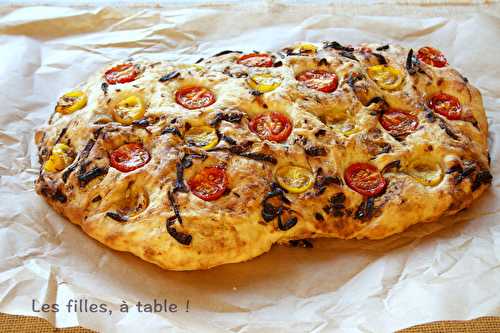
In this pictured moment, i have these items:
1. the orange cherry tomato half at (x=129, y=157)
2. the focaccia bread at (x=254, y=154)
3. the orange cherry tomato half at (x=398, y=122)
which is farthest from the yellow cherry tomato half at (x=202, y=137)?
the orange cherry tomato half at (x=398, y=122)

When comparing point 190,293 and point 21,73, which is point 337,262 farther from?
point 21,73

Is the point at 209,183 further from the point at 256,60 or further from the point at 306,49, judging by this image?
the point at 306,49

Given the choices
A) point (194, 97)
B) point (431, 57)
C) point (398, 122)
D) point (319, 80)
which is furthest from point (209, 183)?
point (431, 57)

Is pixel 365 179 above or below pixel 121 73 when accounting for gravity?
below

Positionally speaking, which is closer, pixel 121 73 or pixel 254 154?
pixel 254 154

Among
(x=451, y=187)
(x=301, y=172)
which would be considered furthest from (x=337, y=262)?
(x=451, y=187)

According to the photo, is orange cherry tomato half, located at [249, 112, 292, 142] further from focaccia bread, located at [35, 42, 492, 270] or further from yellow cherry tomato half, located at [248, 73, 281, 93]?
yellow cherry tomato half, located at [248, 73, 281, 93]

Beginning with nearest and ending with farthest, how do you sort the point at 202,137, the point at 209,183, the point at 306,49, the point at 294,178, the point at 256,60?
1. the point at 209,183
2. the point at 294,178
3. the point at 202,137
4. the point at 256,60
5. the point at 306,49

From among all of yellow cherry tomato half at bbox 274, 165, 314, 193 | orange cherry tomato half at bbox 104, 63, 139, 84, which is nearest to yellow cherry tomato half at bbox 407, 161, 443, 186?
yellow cherry tomato half at bbox 274, 165, 314, 193
